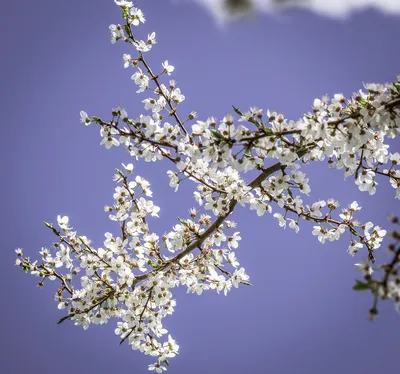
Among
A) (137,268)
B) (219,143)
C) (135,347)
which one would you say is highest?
(219,143)

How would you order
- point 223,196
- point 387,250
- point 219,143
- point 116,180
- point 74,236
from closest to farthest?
point 387,250
point 219,143
point 223,196
point 116,180
point 74,236

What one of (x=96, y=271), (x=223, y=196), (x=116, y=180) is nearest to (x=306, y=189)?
(x=223, y=196)

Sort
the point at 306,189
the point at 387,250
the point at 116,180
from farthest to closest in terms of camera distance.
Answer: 1. the point at 116,180
2. the point at 306,189
3. the point at 387,250

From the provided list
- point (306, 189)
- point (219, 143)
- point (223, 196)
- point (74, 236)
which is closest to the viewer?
point (219, 143)

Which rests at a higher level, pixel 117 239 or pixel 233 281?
pixel 233 281

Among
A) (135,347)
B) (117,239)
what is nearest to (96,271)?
(117,239)

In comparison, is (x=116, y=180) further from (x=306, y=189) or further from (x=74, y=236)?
(x=306, y=189)

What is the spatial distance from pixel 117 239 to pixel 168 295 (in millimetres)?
1274

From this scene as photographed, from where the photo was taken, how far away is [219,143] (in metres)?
4.34

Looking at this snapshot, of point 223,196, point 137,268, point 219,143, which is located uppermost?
point 223,196

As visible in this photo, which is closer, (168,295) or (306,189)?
(306,189)

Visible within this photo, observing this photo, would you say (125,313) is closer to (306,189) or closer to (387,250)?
(306,189)

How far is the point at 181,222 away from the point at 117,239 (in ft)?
3.57

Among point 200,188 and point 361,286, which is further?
point 200,188
